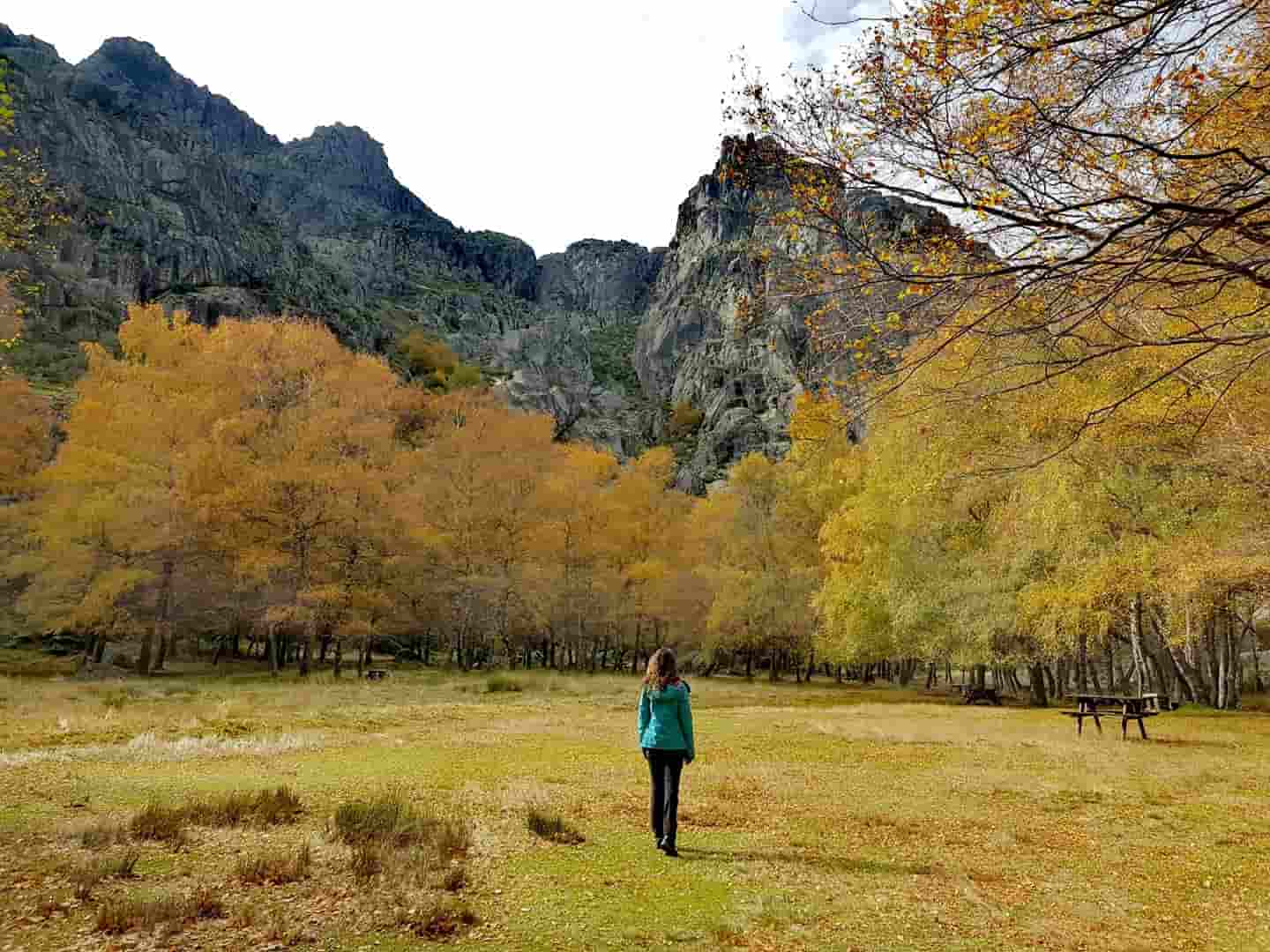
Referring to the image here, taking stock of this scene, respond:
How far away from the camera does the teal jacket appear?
294 inches

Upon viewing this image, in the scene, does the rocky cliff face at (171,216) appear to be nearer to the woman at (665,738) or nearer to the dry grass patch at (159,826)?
the dry grass patch at (159,826)

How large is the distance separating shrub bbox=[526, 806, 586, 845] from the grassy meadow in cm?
4

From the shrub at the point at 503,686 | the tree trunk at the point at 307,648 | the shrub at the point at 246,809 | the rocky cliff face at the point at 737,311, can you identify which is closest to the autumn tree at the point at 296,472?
the tree trunk at the point at 307,648

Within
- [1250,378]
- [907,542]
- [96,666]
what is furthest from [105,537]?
[1250,378]

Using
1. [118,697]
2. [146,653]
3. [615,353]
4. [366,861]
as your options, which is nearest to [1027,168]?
[366,861]

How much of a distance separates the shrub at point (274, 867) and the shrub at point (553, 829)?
216cm

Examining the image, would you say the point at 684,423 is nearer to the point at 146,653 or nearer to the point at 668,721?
the point at 146,653

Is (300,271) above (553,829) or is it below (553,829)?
above

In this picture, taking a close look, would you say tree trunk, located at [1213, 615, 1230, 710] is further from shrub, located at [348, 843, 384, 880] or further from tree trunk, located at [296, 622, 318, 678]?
tree trunk, located at [296, 622, 318, 678]

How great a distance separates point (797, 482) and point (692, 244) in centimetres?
12209

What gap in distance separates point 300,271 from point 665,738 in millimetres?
137533

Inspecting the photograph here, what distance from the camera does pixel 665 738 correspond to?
7.45 m

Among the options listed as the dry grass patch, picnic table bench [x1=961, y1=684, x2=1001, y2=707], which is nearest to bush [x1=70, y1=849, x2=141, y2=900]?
the dry grass patch

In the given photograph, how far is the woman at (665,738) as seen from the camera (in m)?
7.23
